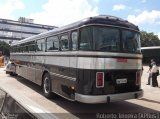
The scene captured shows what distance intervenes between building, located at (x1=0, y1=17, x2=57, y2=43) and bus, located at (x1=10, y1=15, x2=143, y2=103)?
10265 cm

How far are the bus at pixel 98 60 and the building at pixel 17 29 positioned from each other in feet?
337

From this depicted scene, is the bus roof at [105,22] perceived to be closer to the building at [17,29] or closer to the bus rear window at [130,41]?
the bus rear window at [130,41]

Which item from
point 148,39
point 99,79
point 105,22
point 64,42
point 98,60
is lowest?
point 99,79

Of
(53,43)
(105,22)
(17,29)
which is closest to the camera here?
(105,22)

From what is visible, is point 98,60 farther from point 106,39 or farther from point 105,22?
point 105,22

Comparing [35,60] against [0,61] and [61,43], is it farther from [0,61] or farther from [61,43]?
[0,61]

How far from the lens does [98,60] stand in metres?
8.20

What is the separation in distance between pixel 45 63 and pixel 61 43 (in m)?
2.03

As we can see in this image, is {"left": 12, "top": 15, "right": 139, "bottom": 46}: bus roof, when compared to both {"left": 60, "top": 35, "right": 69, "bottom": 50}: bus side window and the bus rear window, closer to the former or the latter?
the bus rear window

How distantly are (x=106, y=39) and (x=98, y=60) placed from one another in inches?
31.0

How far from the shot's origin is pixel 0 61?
39.2 meters

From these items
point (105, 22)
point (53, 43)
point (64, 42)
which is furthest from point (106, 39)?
point (53, 43)

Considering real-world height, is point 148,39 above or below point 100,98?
above

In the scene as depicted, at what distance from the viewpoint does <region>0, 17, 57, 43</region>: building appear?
110062 mm
